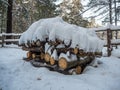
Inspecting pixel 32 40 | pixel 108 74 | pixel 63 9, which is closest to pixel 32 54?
pixel 32 40

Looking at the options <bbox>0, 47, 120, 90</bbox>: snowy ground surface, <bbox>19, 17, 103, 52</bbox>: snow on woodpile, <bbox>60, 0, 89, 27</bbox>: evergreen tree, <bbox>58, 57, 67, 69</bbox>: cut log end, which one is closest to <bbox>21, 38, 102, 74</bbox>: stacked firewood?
<bbox>58, 57, 67, 69</bbox>: cut log end

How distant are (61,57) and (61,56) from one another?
0.06 metres

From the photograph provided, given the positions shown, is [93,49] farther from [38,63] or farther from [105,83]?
[38,63]

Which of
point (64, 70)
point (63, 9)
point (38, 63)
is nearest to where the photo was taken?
point (64, 70)

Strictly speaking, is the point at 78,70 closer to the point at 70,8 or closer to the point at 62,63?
the point at 62,63

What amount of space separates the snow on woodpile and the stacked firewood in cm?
17

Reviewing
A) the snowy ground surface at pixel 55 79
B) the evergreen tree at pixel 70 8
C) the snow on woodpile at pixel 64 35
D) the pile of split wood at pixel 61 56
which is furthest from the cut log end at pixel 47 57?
the evergreen tree at pixel 70 8

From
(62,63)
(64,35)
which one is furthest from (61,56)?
(64,35)

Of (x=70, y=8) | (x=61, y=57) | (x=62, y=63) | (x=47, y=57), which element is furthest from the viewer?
(x=70, y=8)

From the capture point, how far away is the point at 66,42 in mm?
8195

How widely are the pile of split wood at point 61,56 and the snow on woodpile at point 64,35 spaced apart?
119 millimetres

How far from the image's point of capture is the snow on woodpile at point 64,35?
8.21 metres

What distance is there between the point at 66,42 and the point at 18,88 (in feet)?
7.80

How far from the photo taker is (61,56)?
27.2 ft
